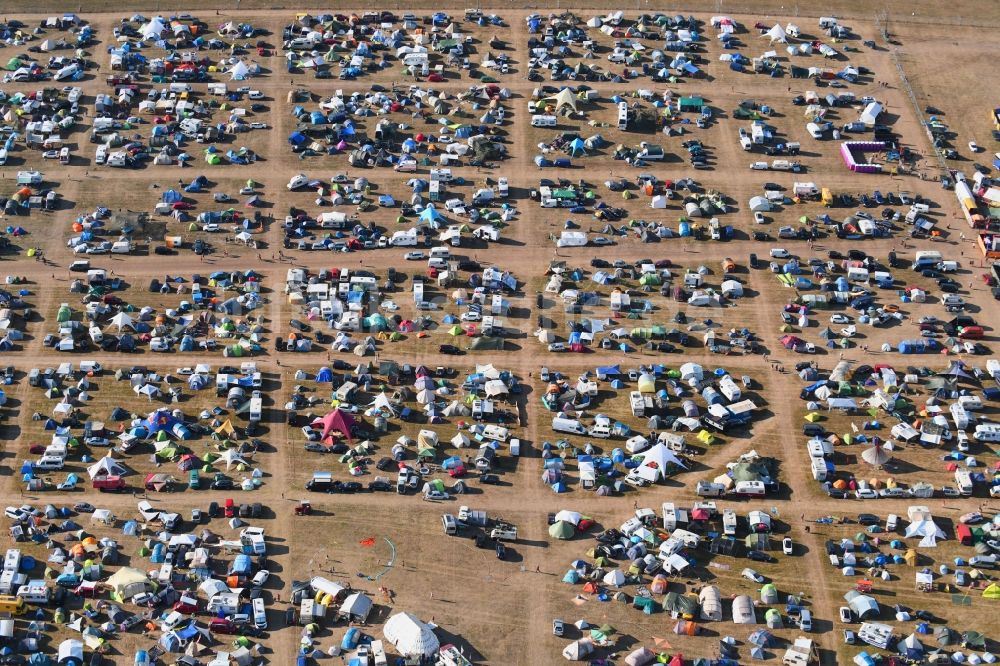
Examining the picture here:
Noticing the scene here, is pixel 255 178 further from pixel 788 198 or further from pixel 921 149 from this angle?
pixel 921 149

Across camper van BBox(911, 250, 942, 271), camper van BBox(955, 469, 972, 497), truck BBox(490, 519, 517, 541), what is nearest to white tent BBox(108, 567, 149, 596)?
truck BBox(490, 519, 517, 541)

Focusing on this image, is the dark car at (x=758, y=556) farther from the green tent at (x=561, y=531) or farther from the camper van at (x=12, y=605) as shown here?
the camper van at (x=12, y=605)

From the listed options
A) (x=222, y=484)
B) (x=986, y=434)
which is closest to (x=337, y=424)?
(x=222, y=484)

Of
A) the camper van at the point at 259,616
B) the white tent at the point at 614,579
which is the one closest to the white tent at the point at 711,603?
the white tent at the point at 614,579

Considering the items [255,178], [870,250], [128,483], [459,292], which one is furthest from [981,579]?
[255,178]

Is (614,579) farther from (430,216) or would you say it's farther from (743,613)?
(430,216)

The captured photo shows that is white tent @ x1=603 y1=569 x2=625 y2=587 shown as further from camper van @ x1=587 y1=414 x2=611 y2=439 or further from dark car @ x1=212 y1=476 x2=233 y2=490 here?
dark car @ x1=212 y1=476 x2=233 y2=490
